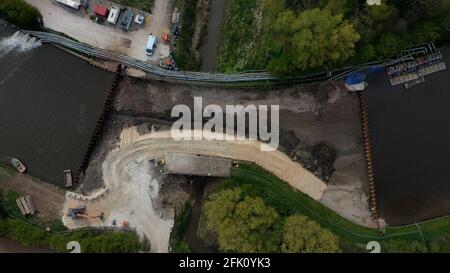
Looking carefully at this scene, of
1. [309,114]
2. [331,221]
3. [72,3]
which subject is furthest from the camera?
[72,3]

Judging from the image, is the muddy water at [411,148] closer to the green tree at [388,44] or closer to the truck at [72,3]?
the green tree at [388,44]

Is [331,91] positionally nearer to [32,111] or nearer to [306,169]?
[306,169]

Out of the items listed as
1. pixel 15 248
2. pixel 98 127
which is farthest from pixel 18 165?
pixel 98 127

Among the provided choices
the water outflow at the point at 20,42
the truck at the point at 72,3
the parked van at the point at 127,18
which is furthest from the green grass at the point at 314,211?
the water outflow at the point at 20,42

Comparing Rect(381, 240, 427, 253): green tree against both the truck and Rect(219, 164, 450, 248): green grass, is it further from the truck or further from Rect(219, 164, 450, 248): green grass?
the truck

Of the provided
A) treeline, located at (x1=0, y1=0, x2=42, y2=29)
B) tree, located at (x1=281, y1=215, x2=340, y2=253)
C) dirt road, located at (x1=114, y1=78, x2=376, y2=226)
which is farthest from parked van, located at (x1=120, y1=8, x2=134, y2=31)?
tree, located at (x1=281, y1=215, x2=340, y2=253)

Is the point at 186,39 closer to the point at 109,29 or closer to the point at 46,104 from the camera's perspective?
the point at 109,29
